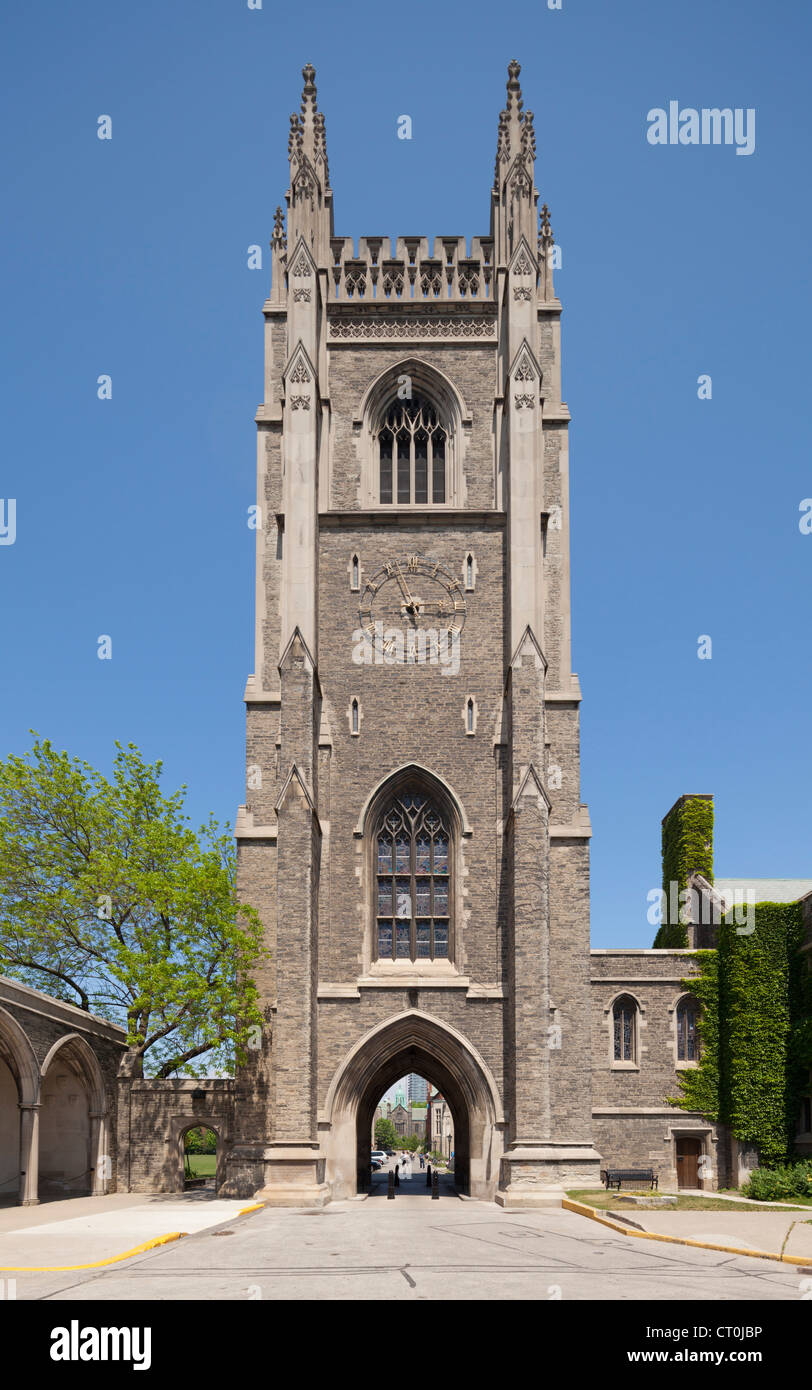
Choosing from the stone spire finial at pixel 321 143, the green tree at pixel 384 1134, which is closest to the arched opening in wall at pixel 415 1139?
the green tree at pixel 384 1134

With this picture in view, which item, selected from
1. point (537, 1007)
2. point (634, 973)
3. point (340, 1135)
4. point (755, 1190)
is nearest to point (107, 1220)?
point (340, 1135)

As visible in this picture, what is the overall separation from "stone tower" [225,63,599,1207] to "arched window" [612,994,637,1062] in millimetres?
3514

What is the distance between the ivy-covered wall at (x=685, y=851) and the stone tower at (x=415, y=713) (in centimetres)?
901

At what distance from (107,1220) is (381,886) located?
1097cm

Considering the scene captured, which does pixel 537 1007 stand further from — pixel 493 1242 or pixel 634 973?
pixel 493 1242

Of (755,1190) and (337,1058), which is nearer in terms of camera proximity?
(755,1190)

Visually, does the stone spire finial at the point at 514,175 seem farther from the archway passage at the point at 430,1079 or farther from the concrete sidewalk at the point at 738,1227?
the concrete sidewalk at the point at 738,1227

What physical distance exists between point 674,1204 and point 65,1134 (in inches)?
592

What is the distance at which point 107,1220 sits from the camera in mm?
23578

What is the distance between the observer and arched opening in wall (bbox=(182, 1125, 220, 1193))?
34.8 metres

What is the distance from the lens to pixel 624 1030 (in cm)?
3431

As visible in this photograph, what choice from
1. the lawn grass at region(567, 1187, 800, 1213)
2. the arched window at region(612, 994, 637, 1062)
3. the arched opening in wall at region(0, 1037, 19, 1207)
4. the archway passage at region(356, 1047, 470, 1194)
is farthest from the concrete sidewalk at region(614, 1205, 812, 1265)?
the arched opening in wall at region(0, 1037, 19, 1207)
